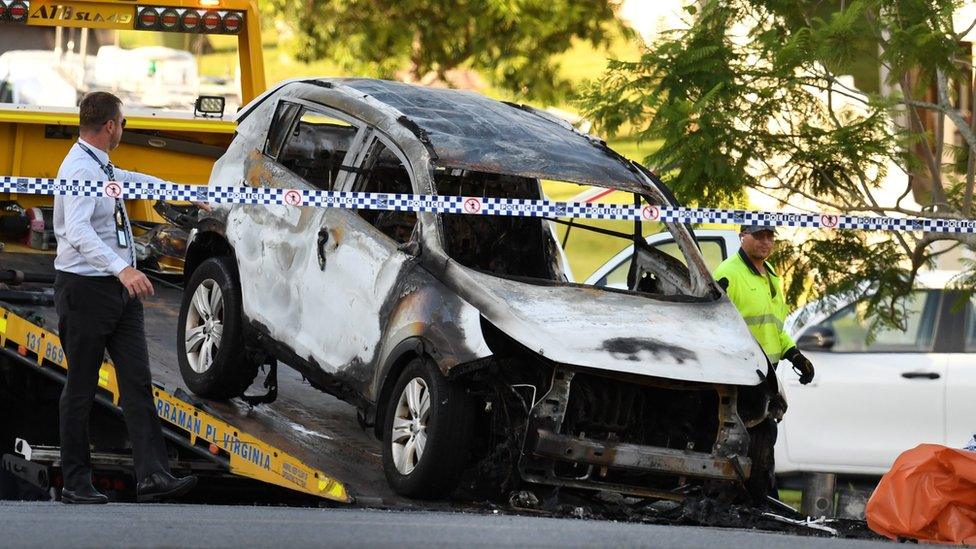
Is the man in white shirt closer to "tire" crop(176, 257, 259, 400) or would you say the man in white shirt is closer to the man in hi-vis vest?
"tire" crop(176, 257, 259, 400)

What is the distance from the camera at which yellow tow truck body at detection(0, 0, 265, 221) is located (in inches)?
490

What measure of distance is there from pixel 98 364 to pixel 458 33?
1600 centimetres

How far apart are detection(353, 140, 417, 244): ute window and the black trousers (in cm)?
134

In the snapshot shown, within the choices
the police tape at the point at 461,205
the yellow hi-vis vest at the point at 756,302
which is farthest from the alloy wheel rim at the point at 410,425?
the yellow hi-vis vest at the point at 756,302

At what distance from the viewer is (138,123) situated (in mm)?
12617

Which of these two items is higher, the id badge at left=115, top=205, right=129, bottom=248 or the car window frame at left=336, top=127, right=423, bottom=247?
the car window frame at left=336, top=127, right=423, bottom=247

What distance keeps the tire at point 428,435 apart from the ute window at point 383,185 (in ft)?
3.35

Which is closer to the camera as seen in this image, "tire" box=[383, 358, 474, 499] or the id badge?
"tire" box=[383, 358, 474, 499]

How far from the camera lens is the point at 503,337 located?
8.05 metres

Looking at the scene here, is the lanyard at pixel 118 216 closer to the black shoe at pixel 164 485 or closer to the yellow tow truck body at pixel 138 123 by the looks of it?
the black shoe at pixel 164 485

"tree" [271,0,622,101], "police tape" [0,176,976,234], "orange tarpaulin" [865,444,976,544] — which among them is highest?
"tree" [271,0,622,101]

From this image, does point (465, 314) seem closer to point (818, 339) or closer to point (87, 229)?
point (87, 229)

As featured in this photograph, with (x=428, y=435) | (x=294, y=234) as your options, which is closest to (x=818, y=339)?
(x=294, y=234)

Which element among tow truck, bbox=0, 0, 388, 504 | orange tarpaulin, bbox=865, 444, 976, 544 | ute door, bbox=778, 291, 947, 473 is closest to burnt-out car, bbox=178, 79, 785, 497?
tow truck, bbox=0, 0, 388, 504
